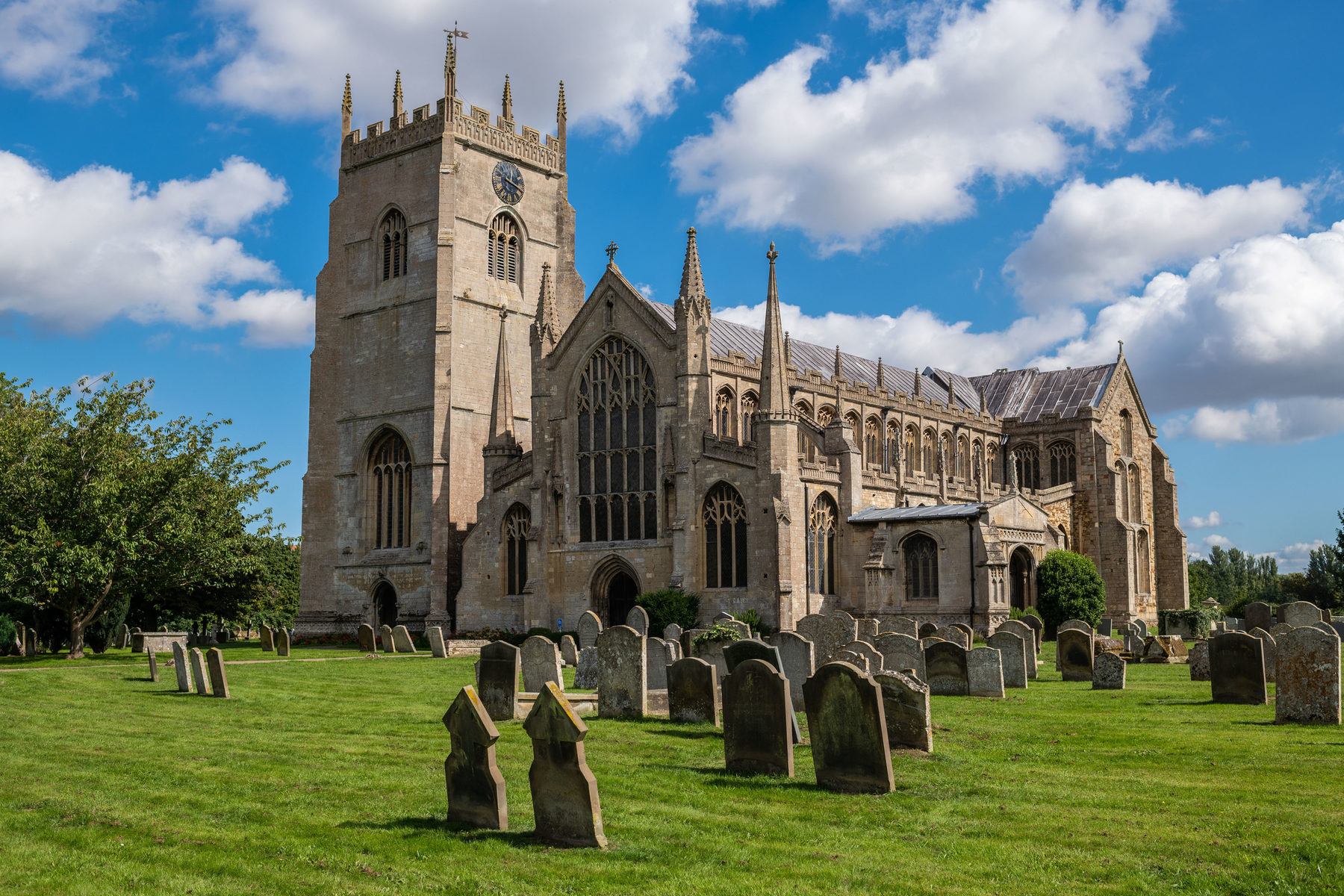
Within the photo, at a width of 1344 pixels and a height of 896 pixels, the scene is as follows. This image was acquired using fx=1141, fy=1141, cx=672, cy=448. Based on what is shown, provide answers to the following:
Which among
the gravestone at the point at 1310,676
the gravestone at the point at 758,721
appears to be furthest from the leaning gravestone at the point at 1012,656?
the gravestone at the point at 758,721

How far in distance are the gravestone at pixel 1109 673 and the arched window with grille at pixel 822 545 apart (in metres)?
18.5

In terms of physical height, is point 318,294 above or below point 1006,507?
above

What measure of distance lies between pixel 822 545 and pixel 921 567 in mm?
3476

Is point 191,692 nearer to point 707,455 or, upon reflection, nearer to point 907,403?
point 707,455

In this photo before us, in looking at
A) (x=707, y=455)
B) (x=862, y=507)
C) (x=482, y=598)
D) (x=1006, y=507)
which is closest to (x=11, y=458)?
(x=482, y=598)

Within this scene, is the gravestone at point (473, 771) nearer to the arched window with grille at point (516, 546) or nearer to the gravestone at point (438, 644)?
the gravestone at point (438, 644)

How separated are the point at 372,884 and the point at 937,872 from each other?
4.15m

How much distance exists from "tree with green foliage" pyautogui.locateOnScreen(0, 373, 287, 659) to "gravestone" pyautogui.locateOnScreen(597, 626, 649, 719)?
63.2 feet

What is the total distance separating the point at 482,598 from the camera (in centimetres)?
4566

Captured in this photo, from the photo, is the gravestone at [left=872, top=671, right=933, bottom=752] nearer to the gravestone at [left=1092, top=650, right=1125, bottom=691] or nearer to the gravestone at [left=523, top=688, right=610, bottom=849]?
the gravestone at [left=523, top=688, right=610, bottom=849]

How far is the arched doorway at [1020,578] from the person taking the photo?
41625 mm

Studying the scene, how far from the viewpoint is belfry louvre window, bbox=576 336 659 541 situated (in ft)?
139

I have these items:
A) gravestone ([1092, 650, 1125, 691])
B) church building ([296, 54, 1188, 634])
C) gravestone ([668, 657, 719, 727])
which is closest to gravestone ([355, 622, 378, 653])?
church building ([296, 54, 1188, 634])

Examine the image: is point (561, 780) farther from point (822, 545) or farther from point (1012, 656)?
point (822, 545)
